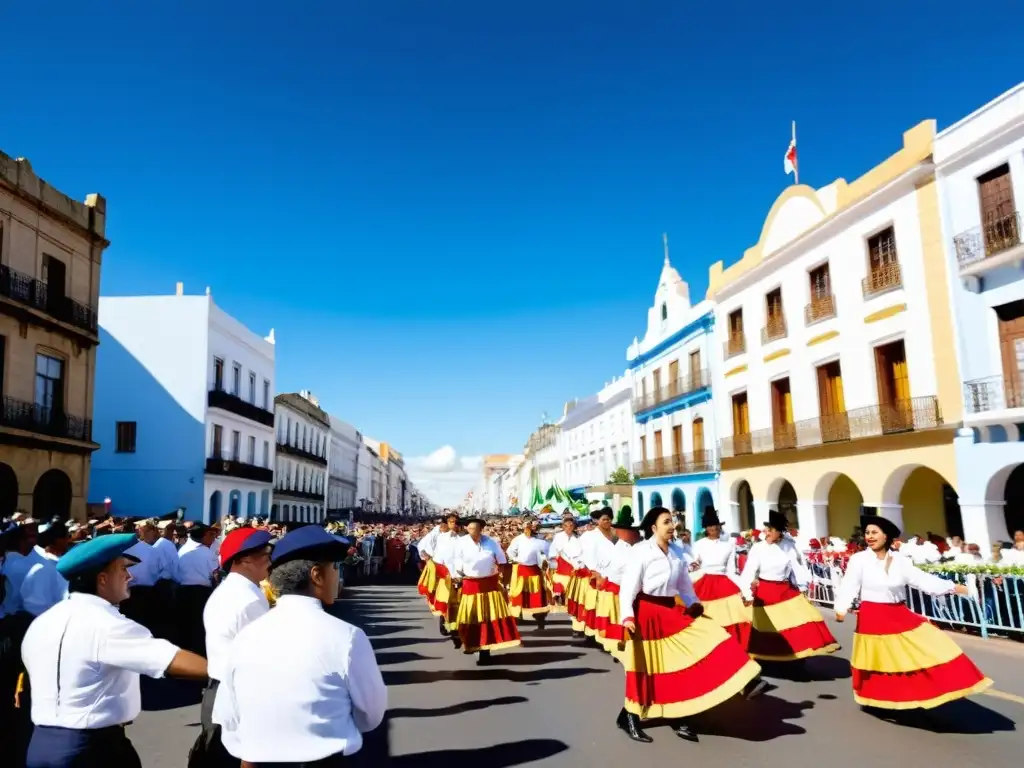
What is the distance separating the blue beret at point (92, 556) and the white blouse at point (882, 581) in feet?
19.7

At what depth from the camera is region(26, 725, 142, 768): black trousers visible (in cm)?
310

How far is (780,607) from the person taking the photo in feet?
28.8

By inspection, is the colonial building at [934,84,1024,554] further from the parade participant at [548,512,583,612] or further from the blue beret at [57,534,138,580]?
the blue beret at [57,534,138,580]

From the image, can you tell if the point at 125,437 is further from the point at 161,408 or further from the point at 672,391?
the point at 672,391

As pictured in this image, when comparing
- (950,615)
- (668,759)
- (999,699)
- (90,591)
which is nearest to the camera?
(90,591)

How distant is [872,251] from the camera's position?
20062 millimetres

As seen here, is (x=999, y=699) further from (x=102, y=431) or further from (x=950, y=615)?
(x=102, y=431)

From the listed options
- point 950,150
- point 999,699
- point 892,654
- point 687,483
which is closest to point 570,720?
point 892,654

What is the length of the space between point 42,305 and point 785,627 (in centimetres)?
2072

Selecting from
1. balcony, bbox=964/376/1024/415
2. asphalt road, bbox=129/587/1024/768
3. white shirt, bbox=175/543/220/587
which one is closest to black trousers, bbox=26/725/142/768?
asphalt road, bbox=129/587/1024/768

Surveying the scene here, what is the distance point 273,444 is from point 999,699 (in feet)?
121

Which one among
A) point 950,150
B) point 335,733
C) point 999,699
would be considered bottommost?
point 999,699

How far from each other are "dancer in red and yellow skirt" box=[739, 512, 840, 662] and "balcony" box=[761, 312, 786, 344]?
614 inches

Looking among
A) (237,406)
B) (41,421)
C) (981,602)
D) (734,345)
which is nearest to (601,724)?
(981,602)
